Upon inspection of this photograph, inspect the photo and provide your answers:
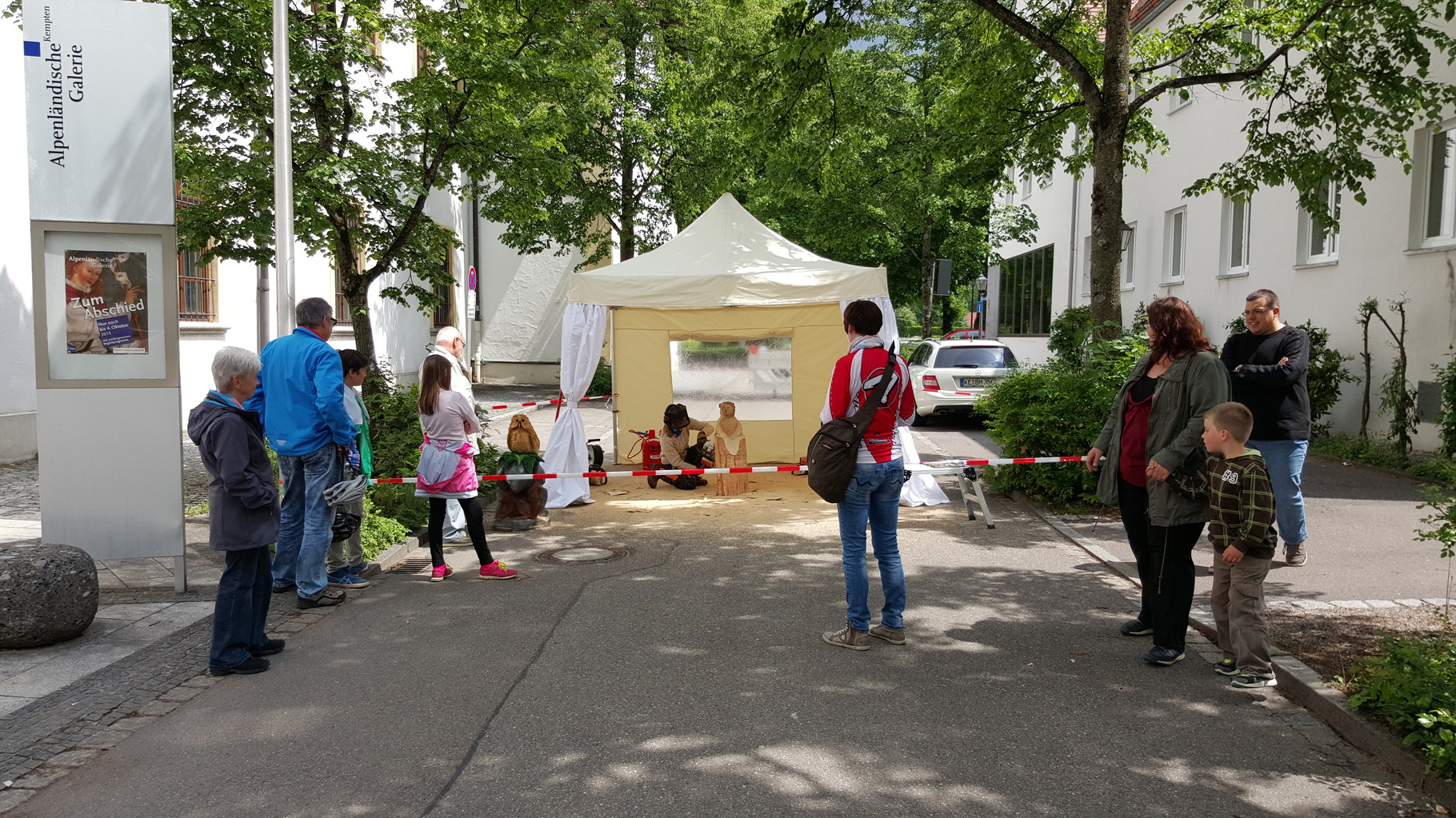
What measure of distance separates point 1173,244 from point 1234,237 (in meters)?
2.74

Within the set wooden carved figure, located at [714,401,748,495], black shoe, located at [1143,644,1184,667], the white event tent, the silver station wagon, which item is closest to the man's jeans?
the white event tent

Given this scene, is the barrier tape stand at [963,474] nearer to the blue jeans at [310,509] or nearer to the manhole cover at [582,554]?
the manhole cover at [582,554]

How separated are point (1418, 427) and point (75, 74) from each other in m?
13.7

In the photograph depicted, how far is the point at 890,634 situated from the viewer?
5586 millimetres

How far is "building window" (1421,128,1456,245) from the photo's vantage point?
1229 centimetres

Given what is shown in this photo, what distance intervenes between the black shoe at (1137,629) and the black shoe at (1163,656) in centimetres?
50

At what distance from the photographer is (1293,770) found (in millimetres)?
3936

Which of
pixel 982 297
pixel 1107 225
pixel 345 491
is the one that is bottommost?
pixel 345 491

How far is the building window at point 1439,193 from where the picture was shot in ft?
40.3

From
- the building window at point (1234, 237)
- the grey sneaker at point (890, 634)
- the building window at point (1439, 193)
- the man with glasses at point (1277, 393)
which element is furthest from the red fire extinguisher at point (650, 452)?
the building window at point (1234, 237)

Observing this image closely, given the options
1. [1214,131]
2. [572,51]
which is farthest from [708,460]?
[1214,131]

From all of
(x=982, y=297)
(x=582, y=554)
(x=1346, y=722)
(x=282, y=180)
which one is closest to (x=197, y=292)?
(x=282, y=180)

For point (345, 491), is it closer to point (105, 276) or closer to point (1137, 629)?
point (105, 276)

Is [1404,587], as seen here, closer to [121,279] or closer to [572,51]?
[121,279]
